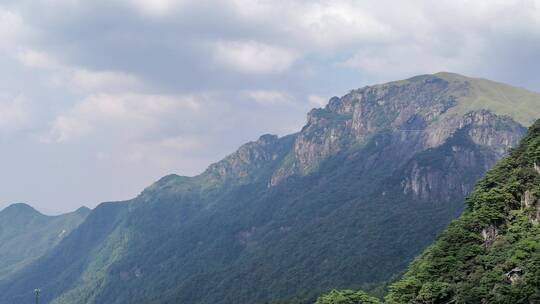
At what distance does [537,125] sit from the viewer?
5753 inches

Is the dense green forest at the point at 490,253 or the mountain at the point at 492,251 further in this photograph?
the dense green forest at the point at 490,253

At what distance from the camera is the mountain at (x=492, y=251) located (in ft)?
314

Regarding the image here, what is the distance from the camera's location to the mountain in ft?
314

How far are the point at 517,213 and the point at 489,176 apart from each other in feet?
75.0

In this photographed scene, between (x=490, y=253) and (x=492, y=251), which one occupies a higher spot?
(x=492, y=251)

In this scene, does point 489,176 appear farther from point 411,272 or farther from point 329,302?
point 329,302

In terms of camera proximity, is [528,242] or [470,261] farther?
[470,261]

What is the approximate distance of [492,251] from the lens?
10700cm

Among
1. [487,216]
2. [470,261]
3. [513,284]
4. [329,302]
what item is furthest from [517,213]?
[329,302]

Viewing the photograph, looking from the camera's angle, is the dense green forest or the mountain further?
the dense green forest

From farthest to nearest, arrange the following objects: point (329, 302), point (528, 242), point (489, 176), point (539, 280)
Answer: point (489, 176) < point (329, 302) < point (528, 242) < point (539, 280)

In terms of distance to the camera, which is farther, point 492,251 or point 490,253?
point 492,251

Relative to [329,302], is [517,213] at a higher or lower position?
higher

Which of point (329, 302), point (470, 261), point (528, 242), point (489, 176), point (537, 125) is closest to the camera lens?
point (528, 242)
